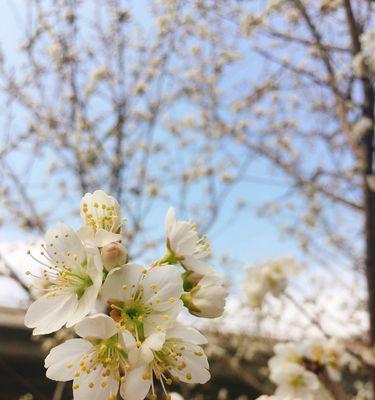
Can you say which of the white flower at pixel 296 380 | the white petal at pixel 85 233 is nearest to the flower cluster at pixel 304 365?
the white flower at pixel 296 380

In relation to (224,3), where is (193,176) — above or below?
below

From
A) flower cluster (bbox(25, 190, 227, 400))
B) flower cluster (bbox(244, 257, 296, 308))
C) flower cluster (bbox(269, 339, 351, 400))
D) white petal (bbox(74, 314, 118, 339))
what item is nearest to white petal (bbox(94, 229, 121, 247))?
flower cluster (bbox(25, 190, 227, 400))

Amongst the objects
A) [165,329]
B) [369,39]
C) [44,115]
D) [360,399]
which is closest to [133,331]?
[165,329]

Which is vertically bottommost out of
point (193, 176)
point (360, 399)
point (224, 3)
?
point (360, 399)

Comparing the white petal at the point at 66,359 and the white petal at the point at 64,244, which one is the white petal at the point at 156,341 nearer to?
the white petal at the point at 66,359

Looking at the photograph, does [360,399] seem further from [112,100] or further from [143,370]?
[112,100]

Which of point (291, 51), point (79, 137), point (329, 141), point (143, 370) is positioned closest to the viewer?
point (143, 370)

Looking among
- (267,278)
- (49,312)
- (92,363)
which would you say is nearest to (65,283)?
(49,312)

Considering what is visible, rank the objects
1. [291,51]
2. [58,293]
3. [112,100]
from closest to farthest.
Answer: [58,293] → [112,100] → [291,51]
